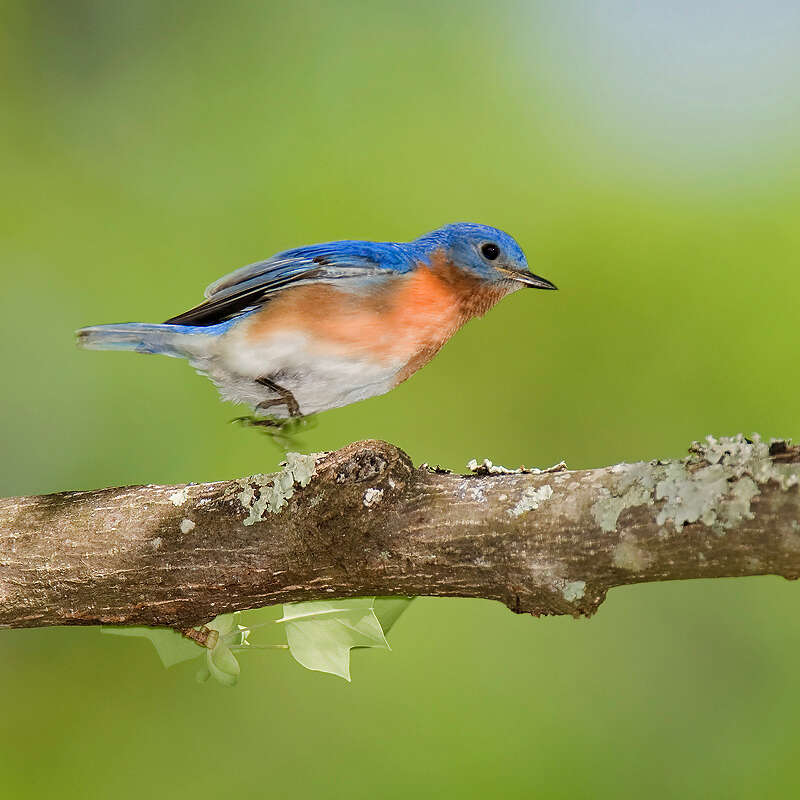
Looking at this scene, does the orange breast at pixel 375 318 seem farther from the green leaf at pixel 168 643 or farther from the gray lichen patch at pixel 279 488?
the green leaf at pixel 168 643

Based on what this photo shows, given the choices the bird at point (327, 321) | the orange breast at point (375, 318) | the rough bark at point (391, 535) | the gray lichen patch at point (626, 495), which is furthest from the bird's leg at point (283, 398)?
the gray lichen patch at point (626, 495)

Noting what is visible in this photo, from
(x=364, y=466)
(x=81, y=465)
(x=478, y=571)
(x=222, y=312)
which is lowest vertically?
(x=81, y=465)

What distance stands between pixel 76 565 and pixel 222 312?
0.86 m

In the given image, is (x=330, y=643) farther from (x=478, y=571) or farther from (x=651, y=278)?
(x=651, y=278)

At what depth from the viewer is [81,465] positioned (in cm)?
539

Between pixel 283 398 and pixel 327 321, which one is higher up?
pixel 327 321

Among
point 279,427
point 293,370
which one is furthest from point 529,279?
point 279,427

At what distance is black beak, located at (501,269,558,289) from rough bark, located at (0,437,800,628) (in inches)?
36.0

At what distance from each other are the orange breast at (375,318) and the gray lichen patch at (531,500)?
814mm

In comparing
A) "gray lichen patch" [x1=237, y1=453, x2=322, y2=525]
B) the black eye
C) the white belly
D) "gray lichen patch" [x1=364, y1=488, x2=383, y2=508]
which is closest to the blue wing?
the white belly

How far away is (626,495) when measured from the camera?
1841mm

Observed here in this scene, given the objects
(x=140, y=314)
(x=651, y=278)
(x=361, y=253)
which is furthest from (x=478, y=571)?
(x=140, y=314)

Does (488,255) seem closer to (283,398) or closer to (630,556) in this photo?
(283,398)

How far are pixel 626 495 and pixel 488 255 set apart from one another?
121 centimetres
